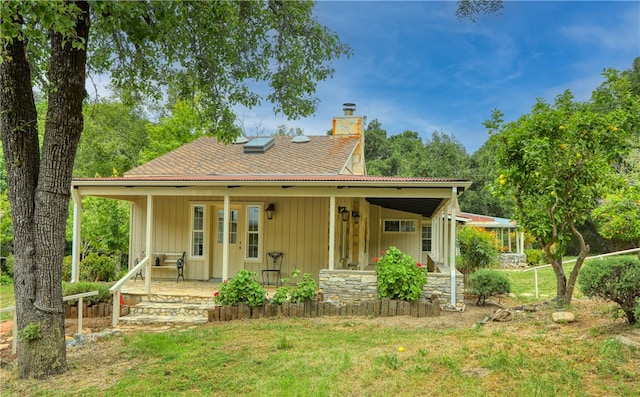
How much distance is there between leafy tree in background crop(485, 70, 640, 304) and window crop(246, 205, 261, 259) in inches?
253

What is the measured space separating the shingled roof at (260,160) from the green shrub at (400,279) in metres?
3.70

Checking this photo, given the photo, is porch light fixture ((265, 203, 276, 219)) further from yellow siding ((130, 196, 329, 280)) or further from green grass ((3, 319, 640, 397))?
green grass ((3, 319, 640, 397))

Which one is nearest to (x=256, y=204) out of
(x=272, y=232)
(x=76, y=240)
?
(x=272, y=232)

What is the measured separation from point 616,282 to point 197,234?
31.2ft

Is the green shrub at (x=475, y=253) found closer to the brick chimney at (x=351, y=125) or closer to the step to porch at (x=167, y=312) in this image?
the brick chimney at (x=351, y=125)

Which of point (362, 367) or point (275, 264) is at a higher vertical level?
point (275, 264)

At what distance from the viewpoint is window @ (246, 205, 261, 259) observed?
468 inches

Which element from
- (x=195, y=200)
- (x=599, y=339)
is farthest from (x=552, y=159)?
(x=195, y=200)

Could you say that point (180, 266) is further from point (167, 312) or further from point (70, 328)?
point (70, 328)

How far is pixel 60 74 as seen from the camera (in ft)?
16.3

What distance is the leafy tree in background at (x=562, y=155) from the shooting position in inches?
267

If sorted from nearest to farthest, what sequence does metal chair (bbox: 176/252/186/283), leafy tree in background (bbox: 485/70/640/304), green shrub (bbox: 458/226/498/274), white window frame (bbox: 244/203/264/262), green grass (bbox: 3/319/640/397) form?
green grass (bbox: 3/319/640/397) → leafy tree in background (bbox: 485/70/640/304) → metal chair (bbox: 176/252/186/283) → white window frame (bbox: 244/203/264/262) → green shrub (bbox: 458/226/498/274)

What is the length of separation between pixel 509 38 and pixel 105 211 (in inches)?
519

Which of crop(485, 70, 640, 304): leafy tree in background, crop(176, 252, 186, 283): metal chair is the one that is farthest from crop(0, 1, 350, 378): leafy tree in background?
crop(176, 252, 186, 283): metal chair
